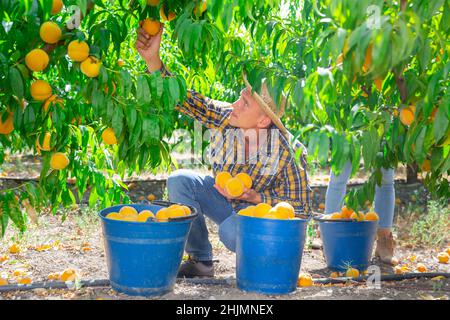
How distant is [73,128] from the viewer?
2.61 meters

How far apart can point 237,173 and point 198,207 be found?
0.28 metres

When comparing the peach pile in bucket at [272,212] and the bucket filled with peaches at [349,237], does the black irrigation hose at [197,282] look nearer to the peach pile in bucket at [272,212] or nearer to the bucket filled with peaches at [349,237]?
the bucket filled with peaches at [349,237]

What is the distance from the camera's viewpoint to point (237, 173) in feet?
10.4

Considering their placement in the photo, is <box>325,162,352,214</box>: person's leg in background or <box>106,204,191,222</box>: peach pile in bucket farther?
<box>325,162,352,214</box>: person's leg in background

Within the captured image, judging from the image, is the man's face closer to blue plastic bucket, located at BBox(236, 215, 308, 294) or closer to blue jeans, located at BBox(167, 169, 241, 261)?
blue jeans, located at BBox(167, 169, 241, 261)

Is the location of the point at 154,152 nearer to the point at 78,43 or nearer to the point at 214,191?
the point at 78,43

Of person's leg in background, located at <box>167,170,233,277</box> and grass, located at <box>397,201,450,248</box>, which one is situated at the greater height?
person's leg in background, located at <box>167,170,233,277</box>

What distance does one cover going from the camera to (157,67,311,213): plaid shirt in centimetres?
299

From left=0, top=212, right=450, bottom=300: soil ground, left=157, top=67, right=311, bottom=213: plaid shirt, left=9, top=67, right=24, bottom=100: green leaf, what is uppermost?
left=9, top=67, right=24, bottom=100: green leaf

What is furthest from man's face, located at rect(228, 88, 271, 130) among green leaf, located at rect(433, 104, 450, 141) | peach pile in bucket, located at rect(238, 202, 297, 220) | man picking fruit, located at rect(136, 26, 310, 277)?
green leaf, located at rect(433, 104, 450, 141)

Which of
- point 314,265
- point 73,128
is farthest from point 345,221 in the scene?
point 73,128

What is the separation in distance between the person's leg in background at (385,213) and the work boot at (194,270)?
1.19m

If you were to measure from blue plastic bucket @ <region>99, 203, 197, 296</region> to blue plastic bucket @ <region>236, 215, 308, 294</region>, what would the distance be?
279mm
